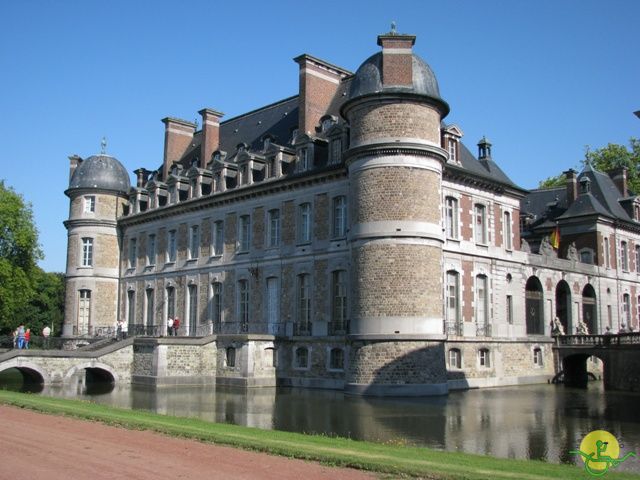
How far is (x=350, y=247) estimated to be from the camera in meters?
27.4

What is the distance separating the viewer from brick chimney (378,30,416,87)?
2641 cm

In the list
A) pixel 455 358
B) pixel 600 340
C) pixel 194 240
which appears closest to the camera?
pixel 455 358

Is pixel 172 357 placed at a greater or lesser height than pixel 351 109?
lesser

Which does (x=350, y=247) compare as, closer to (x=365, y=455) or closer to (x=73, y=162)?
(x=365, y=455)

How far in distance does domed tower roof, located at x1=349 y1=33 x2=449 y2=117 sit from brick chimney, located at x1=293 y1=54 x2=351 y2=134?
6.10 m

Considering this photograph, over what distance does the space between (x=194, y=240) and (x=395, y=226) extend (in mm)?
15147

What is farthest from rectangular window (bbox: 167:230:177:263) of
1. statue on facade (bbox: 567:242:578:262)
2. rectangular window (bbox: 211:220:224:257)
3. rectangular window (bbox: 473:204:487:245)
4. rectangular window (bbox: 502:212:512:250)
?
statue on facade (bbox: 567:242:578:262)

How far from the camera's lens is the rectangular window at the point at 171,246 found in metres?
39.2

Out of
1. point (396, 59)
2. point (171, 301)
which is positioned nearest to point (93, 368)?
point (171, 301)

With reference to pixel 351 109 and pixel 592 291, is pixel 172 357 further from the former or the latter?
pixel 592 291

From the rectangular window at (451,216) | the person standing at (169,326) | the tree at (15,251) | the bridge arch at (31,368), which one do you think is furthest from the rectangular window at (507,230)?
the tree at (15,251)

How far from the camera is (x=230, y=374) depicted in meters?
30.1

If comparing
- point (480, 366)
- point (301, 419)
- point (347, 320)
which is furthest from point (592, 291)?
point (301, 419)

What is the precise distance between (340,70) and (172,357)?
15579mm
